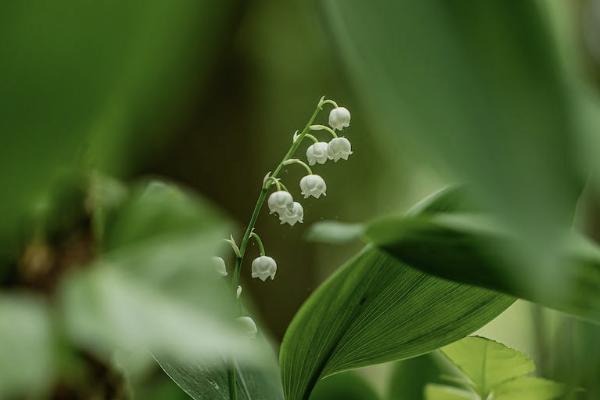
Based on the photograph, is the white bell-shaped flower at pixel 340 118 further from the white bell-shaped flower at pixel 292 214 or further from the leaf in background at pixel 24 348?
the leaf in background at pixel 24 348

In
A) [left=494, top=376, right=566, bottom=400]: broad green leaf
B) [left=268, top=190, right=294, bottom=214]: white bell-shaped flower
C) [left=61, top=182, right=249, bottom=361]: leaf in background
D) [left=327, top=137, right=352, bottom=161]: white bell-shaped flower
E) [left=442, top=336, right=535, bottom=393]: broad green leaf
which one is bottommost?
[left=494, top=376, right=566, bottom=400]: broad green leaf

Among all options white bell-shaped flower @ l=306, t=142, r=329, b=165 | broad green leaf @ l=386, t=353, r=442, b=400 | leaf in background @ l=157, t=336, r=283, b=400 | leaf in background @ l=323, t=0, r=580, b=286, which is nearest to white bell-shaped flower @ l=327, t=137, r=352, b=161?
white bell-shaped flower @ l=306, t=142, r=329, b=165

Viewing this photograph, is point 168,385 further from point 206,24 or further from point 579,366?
point 206,24

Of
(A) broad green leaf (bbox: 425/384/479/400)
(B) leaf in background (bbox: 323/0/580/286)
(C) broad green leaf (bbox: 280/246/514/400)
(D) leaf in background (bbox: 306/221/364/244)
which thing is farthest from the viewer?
(A) broad green leaf (bbox: 425/384/479/400)

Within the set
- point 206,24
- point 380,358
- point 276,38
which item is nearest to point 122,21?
point 206,24

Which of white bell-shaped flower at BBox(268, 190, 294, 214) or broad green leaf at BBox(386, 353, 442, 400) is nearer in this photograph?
white bell-shaped flower at BBox(268, 190, 294, 214)

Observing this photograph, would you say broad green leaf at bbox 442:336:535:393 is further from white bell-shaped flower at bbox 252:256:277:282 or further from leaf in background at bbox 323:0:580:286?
leaf in background at bbox 323:0:580:286

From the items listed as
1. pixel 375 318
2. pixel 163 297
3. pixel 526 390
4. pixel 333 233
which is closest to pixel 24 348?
pixel 163 297

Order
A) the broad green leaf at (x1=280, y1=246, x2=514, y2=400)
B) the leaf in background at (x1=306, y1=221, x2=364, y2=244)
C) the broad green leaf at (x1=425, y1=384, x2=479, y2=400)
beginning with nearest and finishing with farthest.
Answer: the leaf in background at (x1=306, y1=221, x2=364, y2=244) < the broad green leaf at (x1=280, y1=246, x2=514, y2=400) < the broad green leaf at (x1=425, y1=384, x2=479, y2=400)
